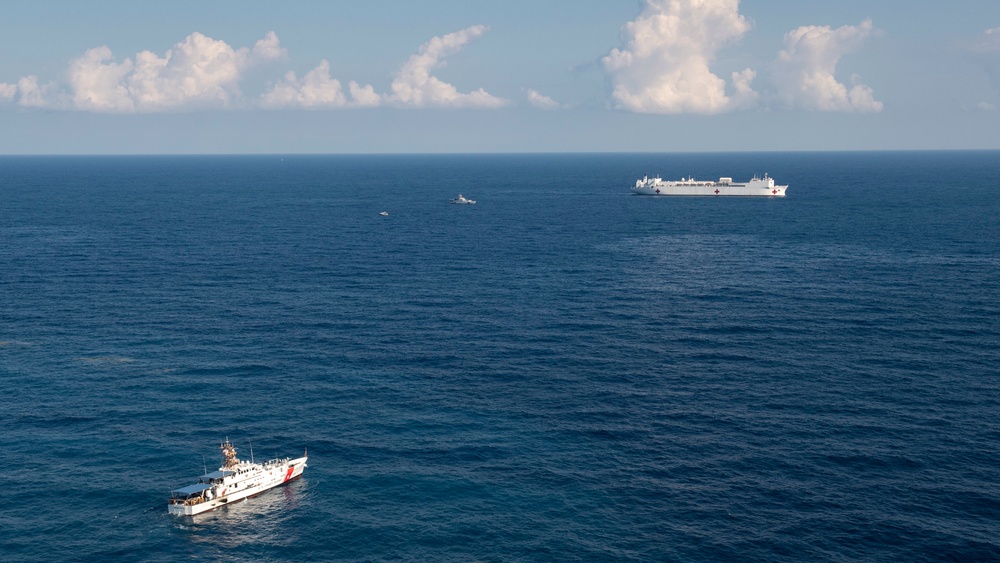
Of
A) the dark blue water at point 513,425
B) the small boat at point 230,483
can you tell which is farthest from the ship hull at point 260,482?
the dark blue water at point 513,425

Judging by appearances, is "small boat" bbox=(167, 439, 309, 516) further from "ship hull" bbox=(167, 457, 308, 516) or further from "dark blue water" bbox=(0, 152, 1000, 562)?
"dark blue water" bbox=(0, 152, 1000, 562)

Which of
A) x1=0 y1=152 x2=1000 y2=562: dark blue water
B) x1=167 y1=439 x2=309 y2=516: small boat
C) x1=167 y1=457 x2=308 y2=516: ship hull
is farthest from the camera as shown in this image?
x1=167 y1=457 x2=308 y2=516: ship hull

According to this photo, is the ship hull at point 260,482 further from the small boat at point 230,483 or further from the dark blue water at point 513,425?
the dark blue water at point 513,425

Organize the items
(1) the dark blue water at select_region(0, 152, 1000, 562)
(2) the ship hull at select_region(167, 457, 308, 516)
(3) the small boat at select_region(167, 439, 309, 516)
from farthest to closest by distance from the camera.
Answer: (2) the ship hull at select_region(167, 457, 308, 516), (3) the small boat at select_region(167, 439, 309, 516), (1) the dark blue water at select_region(0, 152, 1000, 562)

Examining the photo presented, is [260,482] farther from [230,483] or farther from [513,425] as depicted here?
[513,425]

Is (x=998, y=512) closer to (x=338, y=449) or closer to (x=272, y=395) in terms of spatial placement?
(x=338, y=449)

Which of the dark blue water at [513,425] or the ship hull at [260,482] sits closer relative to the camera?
the dark blue water at [513,425]

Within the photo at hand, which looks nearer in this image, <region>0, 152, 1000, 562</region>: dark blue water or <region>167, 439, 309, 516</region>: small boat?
<region>0, 152, 1000, 562</region>: dark blue water

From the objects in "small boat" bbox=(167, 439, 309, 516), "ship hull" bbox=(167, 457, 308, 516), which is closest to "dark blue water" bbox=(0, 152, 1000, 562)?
"ship hull" bbox=(167, 457, 308, 516)
